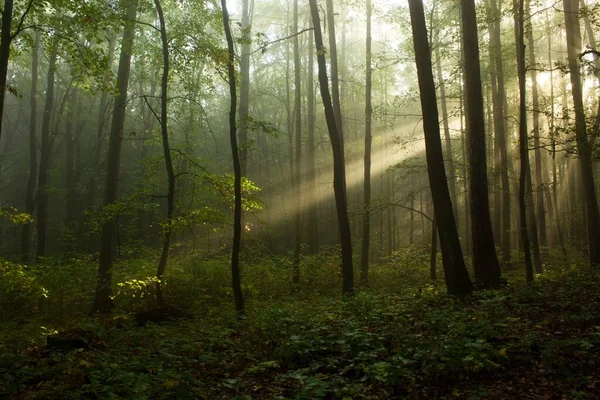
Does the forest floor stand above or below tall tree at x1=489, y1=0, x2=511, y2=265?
below

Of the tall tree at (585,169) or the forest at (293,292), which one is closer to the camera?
the forest at (293,292)

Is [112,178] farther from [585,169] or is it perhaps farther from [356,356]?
[585,169]

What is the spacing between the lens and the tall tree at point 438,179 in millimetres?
8906

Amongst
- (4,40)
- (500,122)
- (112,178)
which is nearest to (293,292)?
(112,178)

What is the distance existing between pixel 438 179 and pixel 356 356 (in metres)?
4.78

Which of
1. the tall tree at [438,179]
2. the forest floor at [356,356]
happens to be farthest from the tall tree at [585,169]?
the tall tree at [438,179]

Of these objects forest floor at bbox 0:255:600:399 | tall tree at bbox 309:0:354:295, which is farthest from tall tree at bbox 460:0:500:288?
tall tree at bbox 309:0:354:295

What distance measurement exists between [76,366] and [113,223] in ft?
24.7

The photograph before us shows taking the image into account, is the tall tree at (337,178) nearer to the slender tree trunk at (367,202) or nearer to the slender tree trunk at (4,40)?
the slender tree trunk at (367,202)

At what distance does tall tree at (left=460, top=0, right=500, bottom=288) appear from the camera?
9.45 m

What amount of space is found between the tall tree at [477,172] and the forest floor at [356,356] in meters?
0.96

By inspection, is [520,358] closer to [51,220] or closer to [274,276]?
[274,276]

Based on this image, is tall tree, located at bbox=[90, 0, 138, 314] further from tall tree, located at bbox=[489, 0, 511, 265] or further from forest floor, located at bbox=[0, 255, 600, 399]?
tall tree, located at bbox=[489, 0, 511, 265]

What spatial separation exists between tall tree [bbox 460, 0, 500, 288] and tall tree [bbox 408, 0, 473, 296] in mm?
729
